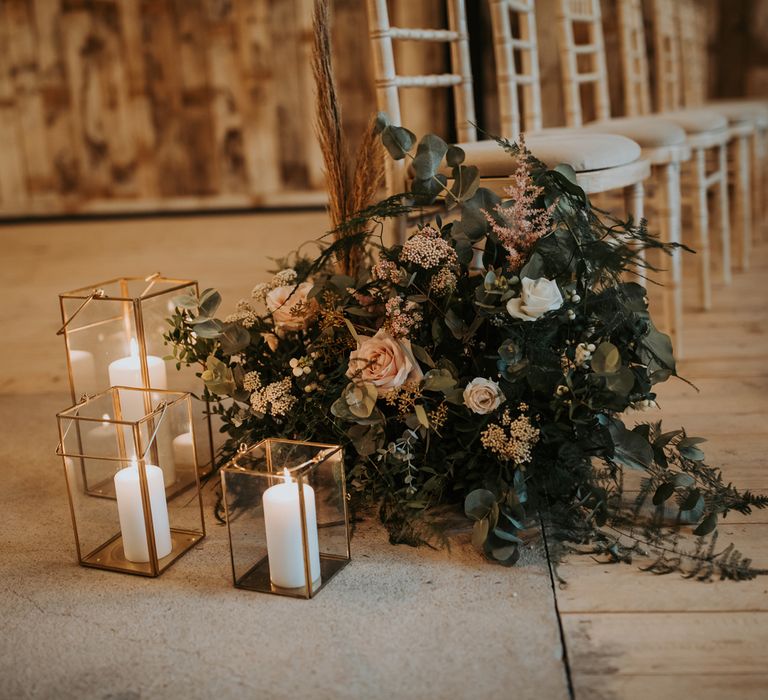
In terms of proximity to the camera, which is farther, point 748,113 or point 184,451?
point 748,113

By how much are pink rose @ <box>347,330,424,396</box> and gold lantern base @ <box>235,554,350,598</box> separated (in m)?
0.23

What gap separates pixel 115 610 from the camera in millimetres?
1095

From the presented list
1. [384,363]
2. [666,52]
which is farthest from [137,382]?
[666,52]

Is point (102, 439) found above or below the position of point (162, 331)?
below

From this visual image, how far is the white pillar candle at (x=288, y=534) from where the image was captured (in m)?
1.07

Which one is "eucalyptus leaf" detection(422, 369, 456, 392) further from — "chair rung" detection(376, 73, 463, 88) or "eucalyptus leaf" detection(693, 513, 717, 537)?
"chair rung" detection(376, 73, 463, 88)

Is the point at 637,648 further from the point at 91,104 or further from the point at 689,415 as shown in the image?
the point at 91,104

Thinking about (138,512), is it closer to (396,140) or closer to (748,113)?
(396,140)

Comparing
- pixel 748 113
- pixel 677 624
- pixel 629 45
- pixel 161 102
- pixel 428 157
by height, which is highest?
pixel 161 102

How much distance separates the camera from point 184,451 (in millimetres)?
1321

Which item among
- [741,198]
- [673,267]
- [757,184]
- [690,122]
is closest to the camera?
[673,267]

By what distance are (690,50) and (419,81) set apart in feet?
7.79

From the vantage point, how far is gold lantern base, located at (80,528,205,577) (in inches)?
→ 46.6

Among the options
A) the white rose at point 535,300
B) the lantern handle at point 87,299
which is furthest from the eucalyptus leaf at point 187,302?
the white rose at point 535,300
